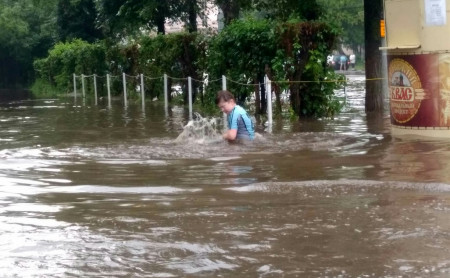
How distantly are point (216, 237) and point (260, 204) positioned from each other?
1.60 meters

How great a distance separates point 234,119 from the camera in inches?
551

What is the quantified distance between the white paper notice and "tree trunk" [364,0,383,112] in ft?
19.6

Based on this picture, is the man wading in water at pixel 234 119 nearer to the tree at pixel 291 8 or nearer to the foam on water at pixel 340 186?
the foam on water at pixel 340 186

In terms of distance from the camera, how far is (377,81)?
21281 mm

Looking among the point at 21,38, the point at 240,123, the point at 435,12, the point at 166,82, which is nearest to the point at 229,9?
the point at 166,82

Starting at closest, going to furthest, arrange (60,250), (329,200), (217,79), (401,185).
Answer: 1. (60,250)
2. (329,200)
3. (401,185)
4. (217,79)

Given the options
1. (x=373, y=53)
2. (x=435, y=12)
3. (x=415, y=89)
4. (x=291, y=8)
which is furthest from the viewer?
(x=291, y=8)

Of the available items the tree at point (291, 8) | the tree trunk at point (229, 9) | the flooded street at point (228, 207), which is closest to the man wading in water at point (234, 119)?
the flooded street at point (228, 207)

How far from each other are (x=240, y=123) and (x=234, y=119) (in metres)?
0.22

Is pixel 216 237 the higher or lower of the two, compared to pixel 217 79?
lower

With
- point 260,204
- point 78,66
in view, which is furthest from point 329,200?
point 78,66

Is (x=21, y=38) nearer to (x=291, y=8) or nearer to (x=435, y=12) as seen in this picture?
(x=291, y=8)

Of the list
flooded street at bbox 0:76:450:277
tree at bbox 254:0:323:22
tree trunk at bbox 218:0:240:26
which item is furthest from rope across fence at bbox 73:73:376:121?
tree trunk at bbox 218:0:240:26

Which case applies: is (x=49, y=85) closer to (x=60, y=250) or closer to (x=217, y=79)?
(x=217, y=79)
